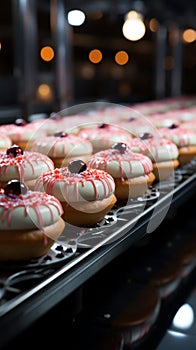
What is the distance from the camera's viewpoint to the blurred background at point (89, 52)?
174 inches

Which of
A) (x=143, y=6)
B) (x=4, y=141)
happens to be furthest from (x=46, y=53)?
(x=4, y=141)

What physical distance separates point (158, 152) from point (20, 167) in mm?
772

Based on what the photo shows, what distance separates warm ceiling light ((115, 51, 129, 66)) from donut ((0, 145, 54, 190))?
7.41 meters

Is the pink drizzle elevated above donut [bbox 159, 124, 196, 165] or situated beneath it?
elevated above

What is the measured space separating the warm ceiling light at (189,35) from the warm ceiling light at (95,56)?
1.45 m

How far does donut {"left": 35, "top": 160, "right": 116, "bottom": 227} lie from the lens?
1.57m

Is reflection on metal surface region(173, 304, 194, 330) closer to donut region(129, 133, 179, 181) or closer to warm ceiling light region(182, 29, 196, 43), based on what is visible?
donut region(129, 133, 179, 181)

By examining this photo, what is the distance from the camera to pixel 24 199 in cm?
135

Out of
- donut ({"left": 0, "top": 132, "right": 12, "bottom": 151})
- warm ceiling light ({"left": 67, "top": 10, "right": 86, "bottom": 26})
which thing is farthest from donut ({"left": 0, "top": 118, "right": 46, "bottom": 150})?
warm ceiling light ({"left": 67, "top": 10, "right": 86, "bottom": 26})

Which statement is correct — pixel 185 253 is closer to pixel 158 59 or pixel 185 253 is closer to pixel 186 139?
pixel 186 139

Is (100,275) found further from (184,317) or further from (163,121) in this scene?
(163,121)

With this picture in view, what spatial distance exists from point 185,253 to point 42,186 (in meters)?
1.08

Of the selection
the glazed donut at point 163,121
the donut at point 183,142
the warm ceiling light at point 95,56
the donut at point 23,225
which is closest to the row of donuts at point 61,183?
the donut at point 23,225

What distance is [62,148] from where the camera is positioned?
219 cm
